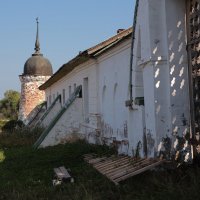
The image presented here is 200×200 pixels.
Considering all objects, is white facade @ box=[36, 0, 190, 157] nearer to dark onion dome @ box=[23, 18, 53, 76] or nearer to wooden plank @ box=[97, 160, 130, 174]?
wooden plank @ box=[97, 160, 130, 174]

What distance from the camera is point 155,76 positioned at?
860 centimetres

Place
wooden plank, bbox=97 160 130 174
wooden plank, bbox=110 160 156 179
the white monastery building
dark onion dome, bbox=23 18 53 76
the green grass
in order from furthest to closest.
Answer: dark onion dome, bbox=23 18 53 76 → wooden plank, bbox=97 160 130 174 → the white monastery building → wooden plank, bbox=110 160 156 179 → the green grass

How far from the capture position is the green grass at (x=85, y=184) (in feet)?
22.5

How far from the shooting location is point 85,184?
8.89 meters

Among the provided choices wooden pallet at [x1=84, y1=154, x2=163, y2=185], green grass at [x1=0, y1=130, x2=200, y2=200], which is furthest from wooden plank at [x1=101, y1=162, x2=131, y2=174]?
green grass at [x1=0, y1=130, x2=200, y2=200]

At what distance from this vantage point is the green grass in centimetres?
685

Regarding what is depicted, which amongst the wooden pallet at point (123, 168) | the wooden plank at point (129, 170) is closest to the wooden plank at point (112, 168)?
the wooden pallet at point (123, 168)

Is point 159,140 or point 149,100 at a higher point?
point 149,100

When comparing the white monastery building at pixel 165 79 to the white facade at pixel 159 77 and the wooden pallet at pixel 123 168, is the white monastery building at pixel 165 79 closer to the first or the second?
the white facade at pixel 159 77

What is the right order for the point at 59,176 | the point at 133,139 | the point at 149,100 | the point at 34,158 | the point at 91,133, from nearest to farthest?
the point at 149,100, the point at 59,176, the point at 133,139, the point at 34,158, the point at 91,133

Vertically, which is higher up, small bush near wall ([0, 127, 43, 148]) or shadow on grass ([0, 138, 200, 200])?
small bush near wall ([0, 127, 43, 148])

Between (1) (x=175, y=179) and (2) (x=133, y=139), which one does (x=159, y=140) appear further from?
(2) (x=133, y=139)

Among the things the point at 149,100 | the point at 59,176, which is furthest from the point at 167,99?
the point at 59,176

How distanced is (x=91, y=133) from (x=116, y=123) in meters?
3.38
